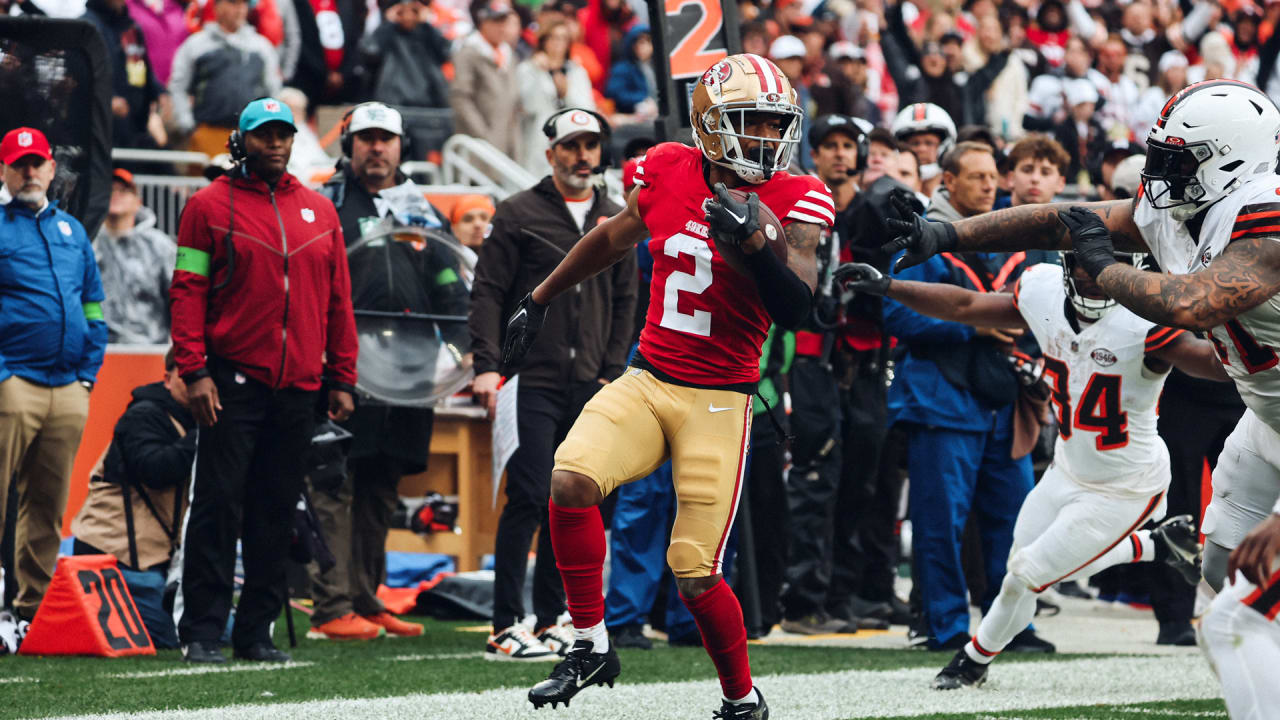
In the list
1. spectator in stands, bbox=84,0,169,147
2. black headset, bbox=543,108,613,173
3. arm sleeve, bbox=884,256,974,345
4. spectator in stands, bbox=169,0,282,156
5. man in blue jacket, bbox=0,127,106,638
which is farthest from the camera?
spectator in stands, bbox=169,0,282,156

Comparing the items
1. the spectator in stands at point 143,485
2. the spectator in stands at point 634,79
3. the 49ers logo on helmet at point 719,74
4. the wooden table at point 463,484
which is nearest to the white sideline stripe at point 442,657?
the spectator in stands at point 143,485

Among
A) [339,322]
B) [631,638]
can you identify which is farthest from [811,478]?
[339,322]

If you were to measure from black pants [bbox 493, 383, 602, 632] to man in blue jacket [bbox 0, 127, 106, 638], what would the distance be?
2019 mm

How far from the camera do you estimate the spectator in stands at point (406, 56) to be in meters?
13.3

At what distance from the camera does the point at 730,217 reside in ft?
15.6

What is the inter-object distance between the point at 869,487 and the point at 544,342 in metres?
2.20

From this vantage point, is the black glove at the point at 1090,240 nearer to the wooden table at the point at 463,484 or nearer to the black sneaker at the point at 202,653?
the black sneaker at the point at 202,653

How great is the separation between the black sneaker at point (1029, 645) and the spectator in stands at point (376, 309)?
2.81 m

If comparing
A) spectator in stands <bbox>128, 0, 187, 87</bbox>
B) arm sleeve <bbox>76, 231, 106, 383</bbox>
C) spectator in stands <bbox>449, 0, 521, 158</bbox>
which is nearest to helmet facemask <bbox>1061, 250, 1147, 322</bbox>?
arm sleeve <bbox>76, 231, 106, 383</bbox>

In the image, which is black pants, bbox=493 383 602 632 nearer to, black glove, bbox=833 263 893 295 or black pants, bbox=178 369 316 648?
black pants, bbox=178 369 316 648

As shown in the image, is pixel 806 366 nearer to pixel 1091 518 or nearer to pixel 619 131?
pixel 1091 518

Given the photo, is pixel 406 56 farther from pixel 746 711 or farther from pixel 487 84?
pixel 746 711

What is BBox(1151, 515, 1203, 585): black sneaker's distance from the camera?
6.93 meters

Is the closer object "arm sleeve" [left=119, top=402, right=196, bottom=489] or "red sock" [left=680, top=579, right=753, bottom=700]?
"red sock" [left=680, top=579, right=753, bottom=700]
